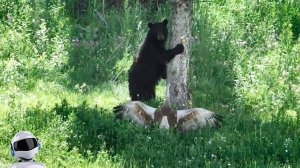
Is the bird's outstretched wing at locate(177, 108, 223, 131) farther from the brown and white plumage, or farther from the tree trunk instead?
the tree trunk

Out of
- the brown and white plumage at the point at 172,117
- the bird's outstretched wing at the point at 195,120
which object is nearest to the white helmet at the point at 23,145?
the brown and white plumage at the point at 172,117

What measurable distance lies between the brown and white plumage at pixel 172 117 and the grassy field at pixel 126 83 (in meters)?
0.16

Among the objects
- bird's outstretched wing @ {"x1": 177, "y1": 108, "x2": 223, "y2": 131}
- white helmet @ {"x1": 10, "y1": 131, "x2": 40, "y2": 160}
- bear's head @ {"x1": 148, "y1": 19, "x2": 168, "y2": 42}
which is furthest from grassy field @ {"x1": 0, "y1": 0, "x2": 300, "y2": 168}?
white helmet @ {"x1": 10, "y1": 131, "x2": 40, "y2": 160}

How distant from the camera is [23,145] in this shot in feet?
13.0

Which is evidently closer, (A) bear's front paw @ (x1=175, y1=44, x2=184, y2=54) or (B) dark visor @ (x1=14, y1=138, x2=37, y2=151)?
(B) dark visor @ (x1=14, y1=138, x2=37, y2=151)

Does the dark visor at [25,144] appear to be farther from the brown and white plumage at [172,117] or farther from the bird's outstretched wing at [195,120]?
the bird's outstretched wing at [195,120]

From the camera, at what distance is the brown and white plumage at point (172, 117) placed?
8.17 metres

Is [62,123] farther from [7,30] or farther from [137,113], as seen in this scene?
[7,30]

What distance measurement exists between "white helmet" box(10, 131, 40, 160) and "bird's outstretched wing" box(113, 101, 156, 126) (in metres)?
4.30

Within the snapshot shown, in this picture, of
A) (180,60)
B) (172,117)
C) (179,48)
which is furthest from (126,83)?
(172,117)

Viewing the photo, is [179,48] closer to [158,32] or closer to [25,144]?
[158,32]

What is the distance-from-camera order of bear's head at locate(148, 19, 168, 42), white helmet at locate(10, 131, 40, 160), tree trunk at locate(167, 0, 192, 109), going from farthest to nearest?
bear's head at locate(148, 19, 168, 42), tree trunk at locate(167, 0, 192, 109), white helmet at locate(10, 131, 40, 160)

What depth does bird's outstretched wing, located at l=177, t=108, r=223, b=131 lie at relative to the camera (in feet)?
26.9

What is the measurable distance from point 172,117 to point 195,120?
13.6 inches
